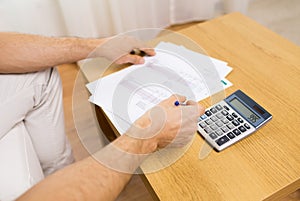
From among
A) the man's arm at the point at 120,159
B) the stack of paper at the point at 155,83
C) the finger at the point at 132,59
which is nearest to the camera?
the man's arm at the point at 120,159

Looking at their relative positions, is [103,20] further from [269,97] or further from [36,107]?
[269,97]

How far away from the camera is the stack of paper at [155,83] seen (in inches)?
32.7

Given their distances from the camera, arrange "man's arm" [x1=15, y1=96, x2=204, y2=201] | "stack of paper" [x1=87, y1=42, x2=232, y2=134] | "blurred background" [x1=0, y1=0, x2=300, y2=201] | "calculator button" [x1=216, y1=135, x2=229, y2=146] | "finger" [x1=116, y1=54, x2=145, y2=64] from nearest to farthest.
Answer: "man's arm" [x1=15, y1=96, x2=204, y2=201] → "calculator button" [x1=216, y1=135, x2=229, y2=146] → "stack of paper" [x1=87, y1=42, x2=232, y2=134] → "finger" [x1=116, y1=54, x2=145, y2=64] → "blurred background" [x1=0, y1=0, x2=300, y2=201]

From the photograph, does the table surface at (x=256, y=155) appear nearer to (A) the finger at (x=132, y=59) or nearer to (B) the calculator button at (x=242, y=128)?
(B) the calculator button at (x=242, y=128)

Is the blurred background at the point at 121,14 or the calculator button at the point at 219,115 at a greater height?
the calculator button at the point at 219,115

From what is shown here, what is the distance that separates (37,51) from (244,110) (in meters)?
0.61

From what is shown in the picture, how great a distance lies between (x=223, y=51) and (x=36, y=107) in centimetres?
59

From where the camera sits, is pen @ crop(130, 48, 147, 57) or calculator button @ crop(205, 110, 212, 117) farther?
pen @ crop(130, 48, 147, 57)

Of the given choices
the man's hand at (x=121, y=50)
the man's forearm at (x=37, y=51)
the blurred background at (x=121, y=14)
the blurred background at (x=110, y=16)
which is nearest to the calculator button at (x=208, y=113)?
the man's hand at (x=121, y=50)

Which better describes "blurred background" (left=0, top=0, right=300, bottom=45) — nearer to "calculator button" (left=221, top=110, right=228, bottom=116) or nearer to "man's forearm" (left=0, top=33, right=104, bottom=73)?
"man's forearm" (left=0, top=33, right=104, bottom=73)

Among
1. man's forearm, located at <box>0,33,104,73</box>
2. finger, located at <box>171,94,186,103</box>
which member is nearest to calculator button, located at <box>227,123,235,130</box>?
finger, located at <box>171,94,186,103</box>

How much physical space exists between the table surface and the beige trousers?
0.36m

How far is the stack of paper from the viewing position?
0.83 metres

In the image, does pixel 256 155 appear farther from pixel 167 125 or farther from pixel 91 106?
A: pixel 91 106
